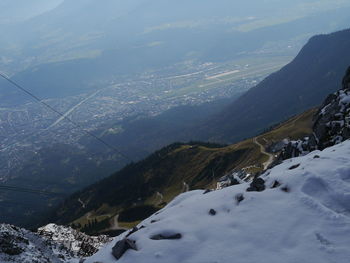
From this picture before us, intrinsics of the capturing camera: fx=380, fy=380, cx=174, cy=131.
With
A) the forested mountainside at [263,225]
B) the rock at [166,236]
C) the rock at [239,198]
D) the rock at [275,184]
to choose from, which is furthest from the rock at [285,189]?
the rock at [166,236]

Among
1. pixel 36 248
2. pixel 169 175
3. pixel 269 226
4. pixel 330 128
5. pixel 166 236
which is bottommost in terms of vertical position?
pixel 169 175

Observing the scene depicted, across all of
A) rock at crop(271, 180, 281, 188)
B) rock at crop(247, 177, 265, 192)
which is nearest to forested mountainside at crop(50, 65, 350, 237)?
rock at crop(247, 177, 265, 192)

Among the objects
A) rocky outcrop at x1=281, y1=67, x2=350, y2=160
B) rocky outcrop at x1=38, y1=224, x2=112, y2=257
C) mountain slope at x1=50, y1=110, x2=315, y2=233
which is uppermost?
rocky outcrop at x1=281, y1=67, x2=350, y2=160

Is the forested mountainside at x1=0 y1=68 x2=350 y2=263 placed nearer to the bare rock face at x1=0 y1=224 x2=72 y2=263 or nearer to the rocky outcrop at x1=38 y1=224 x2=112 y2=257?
the bare rock face at x1=0 y1=224 x2=72 y2=263

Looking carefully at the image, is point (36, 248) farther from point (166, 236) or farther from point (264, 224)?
point (264, 224)

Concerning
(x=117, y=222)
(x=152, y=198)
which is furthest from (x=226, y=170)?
(x=117, y=222)

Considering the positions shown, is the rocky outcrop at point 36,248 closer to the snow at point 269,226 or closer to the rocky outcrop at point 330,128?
the snow at point 269,226

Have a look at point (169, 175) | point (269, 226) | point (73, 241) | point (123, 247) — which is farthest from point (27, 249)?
point (169, 175)

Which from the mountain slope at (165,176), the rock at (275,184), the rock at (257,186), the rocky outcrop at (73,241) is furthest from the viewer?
the mountain slope at (165,176)
